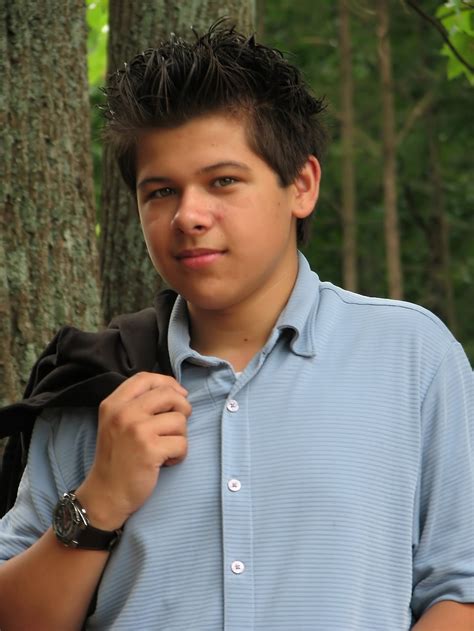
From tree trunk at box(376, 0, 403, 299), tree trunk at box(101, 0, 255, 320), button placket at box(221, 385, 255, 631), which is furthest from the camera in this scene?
tree trunk at box(376, 0, 403, 299)

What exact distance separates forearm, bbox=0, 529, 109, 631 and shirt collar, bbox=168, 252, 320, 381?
1.56 ft

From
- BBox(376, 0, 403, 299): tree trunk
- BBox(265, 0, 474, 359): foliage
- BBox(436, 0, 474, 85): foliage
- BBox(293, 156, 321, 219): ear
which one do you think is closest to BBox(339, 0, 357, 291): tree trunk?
BBox(265, 0, 474, 359): foliage

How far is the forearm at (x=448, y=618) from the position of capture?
261 centimetres

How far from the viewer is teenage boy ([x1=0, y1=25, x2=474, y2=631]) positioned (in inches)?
104

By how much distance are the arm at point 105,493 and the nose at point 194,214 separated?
13.1 inches

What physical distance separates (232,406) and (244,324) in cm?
25

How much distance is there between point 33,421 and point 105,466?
1.28ft

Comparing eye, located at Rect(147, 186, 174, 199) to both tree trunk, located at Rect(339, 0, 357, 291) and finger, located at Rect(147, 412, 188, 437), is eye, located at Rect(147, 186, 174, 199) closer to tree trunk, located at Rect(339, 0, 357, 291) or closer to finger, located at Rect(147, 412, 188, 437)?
finger, located at Rect(147, 412, 188, 437)

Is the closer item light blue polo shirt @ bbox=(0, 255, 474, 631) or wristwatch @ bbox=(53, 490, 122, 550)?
light blue polo shirt @ bbox=(0, 255, 474, 631)

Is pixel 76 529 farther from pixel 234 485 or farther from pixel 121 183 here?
pixel 121 183

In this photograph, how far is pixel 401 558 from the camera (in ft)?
8.75

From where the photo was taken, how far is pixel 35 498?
2.94m

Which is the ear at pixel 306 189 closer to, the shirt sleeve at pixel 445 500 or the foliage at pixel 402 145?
the shirt sleeve at pixel 445 500

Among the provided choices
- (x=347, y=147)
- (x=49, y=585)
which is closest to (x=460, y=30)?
(x=49, y=585)
